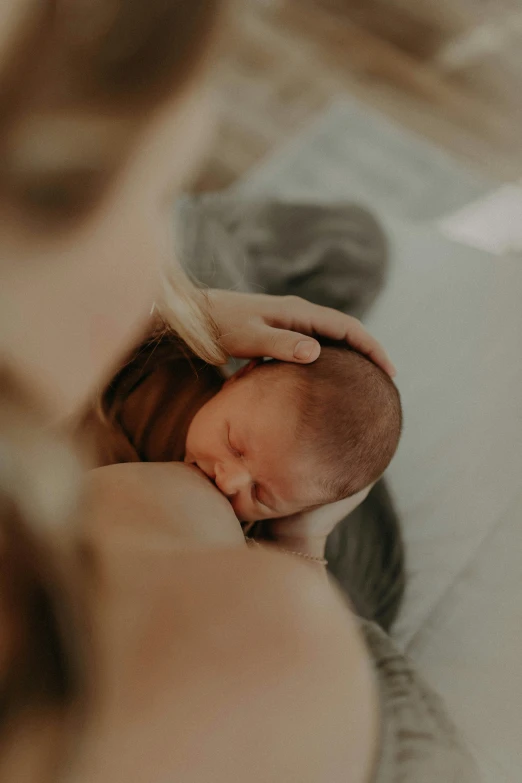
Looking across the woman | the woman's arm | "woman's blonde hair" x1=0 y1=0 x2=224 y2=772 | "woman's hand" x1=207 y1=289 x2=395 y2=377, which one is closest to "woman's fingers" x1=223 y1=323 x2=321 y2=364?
"woman's hand" x1=207 y1=289 x2=395 y2=377

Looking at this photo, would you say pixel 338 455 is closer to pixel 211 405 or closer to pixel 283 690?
pixel 211 405

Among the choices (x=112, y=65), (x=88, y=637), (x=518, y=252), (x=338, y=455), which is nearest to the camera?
(x=112, y=65)

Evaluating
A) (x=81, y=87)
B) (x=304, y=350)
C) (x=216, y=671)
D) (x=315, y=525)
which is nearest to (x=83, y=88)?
(x=81, y=87)

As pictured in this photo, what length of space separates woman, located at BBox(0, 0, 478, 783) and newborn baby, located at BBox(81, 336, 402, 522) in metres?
0.09

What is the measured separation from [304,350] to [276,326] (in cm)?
6

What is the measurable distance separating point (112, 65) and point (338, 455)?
1.61 ft

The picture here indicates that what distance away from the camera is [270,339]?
0.65m

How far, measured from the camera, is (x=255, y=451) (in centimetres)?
64

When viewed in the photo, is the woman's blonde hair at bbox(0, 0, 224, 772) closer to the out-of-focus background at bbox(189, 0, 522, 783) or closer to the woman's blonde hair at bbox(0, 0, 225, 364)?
the woman's blonde hair at bbox(0, 0, 225, 364)

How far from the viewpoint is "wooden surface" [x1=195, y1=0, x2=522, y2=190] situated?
103cm

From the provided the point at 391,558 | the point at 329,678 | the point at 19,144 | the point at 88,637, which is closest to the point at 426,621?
the point at 391,558

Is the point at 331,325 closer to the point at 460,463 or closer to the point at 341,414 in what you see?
the point at 341,414

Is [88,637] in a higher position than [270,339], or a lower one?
lower

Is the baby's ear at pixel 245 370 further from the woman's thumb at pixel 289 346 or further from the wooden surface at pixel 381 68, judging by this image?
the wooden surface at pixel 381 68
